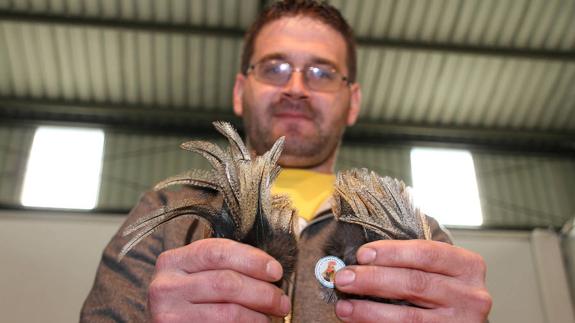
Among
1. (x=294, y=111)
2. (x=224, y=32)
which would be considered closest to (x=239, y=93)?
(x=294, y=111)

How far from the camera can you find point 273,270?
1.06m

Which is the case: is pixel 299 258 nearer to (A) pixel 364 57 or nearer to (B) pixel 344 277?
(B) pixel 344 277

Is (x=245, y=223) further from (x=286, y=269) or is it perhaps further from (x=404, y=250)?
(x=404, y=250)

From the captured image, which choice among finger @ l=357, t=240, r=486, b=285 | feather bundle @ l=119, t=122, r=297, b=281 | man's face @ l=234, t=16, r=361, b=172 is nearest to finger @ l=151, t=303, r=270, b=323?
feather bundle @ l=119, t=122, r=297, b=281

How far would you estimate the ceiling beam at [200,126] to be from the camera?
9.70m

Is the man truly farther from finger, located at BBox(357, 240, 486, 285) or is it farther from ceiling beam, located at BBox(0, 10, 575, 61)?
ceiling beam, located at BBox(0, 10, 575, 61)

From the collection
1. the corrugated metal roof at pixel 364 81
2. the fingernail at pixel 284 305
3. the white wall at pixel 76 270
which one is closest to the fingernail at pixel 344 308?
the fingernail at pixel 284 305

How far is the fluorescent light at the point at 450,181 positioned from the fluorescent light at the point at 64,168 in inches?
229

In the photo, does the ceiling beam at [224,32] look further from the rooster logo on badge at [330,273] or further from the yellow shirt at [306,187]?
the rooster logo on badge at [330,273]

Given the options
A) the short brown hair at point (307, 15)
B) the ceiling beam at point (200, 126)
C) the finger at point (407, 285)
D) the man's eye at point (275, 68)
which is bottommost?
the finger at point (407, 285)

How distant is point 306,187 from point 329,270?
0.77 metres

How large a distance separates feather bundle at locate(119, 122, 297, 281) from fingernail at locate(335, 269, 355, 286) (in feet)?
0.34

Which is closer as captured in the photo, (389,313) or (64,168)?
(389,313)

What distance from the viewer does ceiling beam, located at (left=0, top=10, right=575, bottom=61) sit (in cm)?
817
